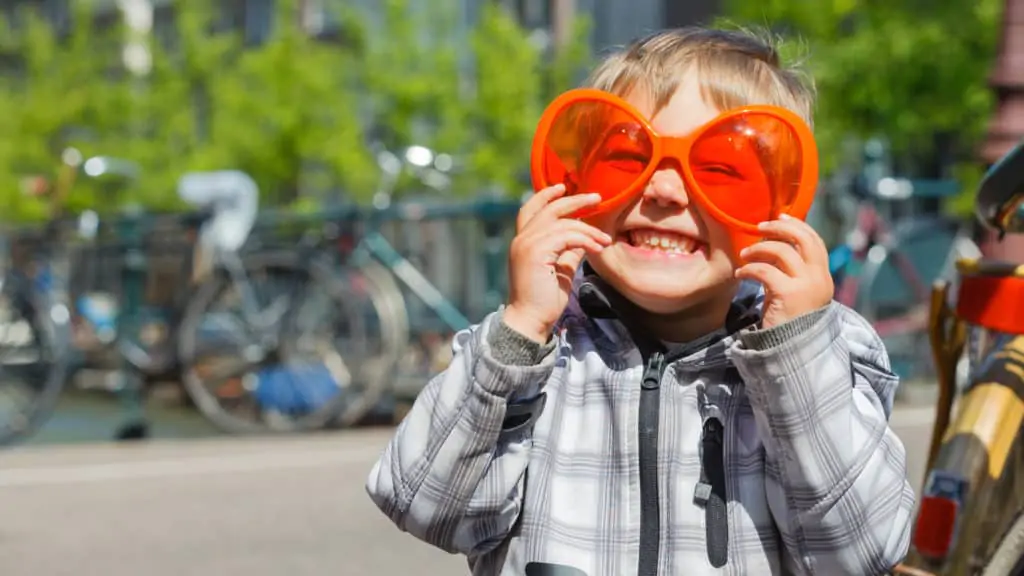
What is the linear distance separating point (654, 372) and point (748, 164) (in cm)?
28

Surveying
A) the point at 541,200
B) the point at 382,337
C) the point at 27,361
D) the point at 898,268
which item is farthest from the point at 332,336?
the point at 541,200

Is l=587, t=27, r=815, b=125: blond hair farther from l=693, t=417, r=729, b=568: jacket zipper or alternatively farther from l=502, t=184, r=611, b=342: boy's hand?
l=693, t=417, r=729, b=568: jacket zipper

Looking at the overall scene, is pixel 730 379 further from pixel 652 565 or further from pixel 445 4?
pixel 445 4

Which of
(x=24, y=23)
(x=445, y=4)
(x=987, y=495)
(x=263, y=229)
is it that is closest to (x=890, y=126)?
(x=445, y=4)

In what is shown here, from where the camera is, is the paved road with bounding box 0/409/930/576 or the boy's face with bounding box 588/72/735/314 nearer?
the boy's face with bounding box 588/72/735/314

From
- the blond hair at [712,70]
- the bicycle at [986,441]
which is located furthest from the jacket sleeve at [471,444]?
the bicycle at [986,441]

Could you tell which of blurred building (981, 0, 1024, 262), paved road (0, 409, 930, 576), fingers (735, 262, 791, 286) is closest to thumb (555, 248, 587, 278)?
fingers (735, 262, 791, 286)

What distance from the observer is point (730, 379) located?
6.60 feet

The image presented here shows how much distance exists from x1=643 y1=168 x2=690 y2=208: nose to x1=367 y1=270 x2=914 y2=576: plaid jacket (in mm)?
165

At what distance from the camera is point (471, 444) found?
6.33 ft

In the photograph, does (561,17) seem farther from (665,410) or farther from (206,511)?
(665,410)

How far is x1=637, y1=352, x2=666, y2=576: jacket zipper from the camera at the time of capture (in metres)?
1.95

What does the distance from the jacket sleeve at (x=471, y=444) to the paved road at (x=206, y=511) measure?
319 cm

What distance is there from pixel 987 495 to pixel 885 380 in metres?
0.53
